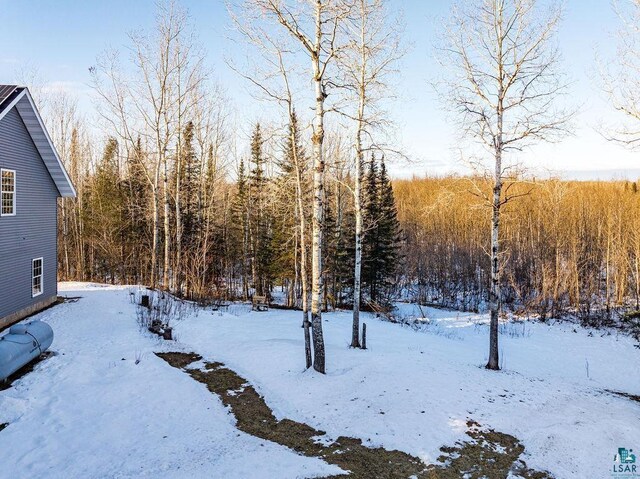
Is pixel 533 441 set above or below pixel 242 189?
below

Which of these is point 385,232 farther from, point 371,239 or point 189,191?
point 189,191

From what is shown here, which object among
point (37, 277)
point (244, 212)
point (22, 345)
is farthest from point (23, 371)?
point (244, 212)

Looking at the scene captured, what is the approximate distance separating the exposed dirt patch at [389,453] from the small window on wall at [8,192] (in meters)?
11.2

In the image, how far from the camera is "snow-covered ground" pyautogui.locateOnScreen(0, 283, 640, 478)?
249 inches

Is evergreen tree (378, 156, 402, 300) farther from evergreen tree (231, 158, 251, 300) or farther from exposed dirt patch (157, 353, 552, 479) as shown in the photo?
exposed dirt patch (157, 353, 552, 479)

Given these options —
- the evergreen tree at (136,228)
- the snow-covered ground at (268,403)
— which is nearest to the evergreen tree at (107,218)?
the evergreen tree at (136,228)

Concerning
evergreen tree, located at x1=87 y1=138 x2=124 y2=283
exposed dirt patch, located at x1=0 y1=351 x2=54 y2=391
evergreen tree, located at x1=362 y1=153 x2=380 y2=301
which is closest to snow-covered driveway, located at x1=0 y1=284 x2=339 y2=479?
exposed dirt patch, located at x1=0 y1=351 x2=54 y2=391

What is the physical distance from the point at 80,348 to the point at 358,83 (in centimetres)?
1177

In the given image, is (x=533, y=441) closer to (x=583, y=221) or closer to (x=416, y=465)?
→ (x=416, y=465)

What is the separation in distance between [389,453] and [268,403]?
10.6 feet

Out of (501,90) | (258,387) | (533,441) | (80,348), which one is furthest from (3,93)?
(533,441)

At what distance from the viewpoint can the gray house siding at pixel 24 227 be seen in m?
13.4

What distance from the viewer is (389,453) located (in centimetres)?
661

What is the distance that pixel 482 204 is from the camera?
11484 millimetres
